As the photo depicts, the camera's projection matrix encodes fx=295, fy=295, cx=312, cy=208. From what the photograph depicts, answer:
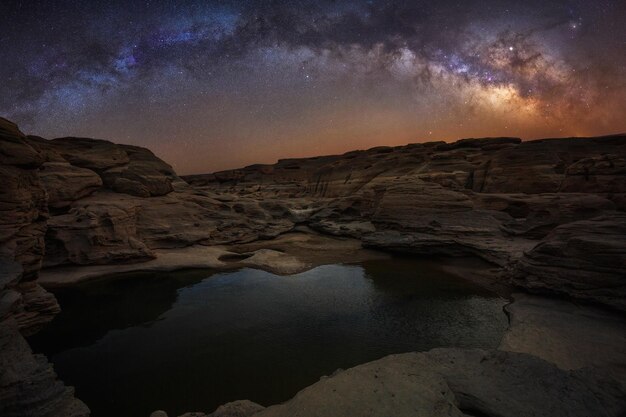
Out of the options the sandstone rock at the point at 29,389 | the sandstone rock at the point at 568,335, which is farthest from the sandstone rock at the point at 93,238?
the sandstone rock at the point at 568,335

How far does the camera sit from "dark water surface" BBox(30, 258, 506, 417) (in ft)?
26.7

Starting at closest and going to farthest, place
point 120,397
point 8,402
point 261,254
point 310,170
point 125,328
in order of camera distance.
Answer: point 8,402, point 120,397, point 125,328, point 261,254, point 310,170

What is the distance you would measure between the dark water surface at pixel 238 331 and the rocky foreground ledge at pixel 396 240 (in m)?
1.75

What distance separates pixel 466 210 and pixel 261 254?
15935 millimetres

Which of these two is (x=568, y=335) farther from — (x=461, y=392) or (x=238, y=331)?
(x=238, y=331)

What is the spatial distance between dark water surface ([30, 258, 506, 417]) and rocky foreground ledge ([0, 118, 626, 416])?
175cm

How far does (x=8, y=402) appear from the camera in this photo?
208 inches

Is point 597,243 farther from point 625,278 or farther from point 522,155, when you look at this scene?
point 522,155

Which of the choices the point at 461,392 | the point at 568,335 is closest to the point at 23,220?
the point at 461,392

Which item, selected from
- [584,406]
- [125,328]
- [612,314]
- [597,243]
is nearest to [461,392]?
[584,406]

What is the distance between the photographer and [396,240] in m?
22.2

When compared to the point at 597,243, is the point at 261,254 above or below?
below

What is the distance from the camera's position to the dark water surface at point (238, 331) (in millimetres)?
8125

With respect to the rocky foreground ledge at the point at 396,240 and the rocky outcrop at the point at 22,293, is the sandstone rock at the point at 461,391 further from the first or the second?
the rocky outcrop at the point at 22,293
